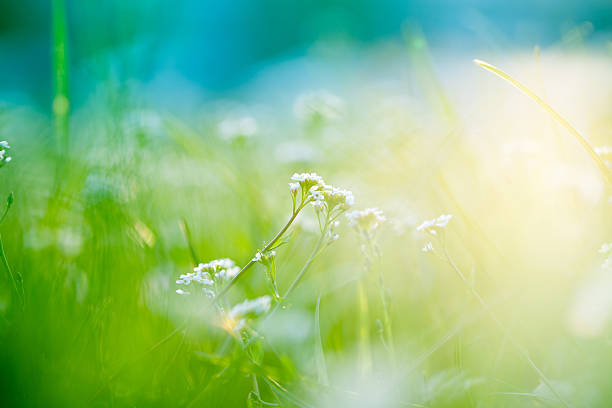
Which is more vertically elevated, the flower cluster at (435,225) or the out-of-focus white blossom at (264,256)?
the flower cluster at (435,225)

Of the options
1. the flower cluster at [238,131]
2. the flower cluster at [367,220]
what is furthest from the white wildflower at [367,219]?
the flower cluster at [238,131]

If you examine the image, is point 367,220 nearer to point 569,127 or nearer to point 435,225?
point 435,225

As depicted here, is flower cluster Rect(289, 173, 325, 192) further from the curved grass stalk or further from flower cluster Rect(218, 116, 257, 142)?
flower cluster Rect(218, 116, 257, 142)

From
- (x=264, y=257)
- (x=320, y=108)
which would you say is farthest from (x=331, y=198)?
(x=320, y=108)

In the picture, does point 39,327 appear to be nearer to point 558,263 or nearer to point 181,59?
point 558,263

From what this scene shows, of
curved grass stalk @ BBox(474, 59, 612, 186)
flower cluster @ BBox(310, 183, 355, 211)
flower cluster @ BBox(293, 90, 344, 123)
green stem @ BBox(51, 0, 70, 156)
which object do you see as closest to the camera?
curved grass stalk @ BBox(474, 59, 612, 186)

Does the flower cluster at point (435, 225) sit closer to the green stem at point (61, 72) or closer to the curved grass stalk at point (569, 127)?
the curved grass stalk at point (569, 127)

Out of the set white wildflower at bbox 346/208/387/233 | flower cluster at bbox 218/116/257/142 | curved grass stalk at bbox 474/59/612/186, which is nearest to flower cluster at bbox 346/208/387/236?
white wildflower at bbox 346/208/387/233

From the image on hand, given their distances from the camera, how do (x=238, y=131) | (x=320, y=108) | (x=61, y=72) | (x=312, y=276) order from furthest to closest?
(x=320, y=108) → (x=238, y=131) → (x=312, y=276) → (x=61, y=72)
